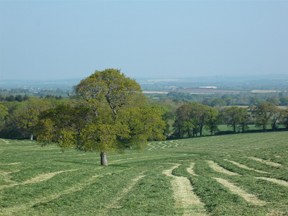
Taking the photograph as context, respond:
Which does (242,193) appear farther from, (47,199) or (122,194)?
(47,199)

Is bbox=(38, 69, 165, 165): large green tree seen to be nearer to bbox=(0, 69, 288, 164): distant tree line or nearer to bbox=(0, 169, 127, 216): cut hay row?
bbox=(0, 69, 288, 164): distant tree line

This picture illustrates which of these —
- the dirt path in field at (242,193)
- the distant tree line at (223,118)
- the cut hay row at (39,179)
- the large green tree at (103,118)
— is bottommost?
the distant tree line at (223,118)

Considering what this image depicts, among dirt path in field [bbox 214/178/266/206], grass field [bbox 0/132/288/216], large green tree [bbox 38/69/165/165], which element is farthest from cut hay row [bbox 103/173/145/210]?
large green tree [bbox 38/69/165/165]

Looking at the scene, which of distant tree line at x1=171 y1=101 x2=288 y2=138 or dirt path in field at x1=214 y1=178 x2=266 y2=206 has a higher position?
dirt path in field at x1=214 y1=178 x2=266 y2=206

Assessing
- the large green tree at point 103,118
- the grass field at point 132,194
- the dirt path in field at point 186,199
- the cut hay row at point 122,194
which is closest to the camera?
the dirt path in field at point 186,199

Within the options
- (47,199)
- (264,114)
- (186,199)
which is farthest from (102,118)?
(264,114)

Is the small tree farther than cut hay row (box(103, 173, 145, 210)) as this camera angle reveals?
Yes

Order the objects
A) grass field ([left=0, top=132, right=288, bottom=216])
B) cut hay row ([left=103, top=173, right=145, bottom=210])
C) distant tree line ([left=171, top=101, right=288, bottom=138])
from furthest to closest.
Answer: distant tree line ([left=171, top=101, right=288, bottom=138])
cut hay row ([left=103, top=173, right=145, bottom=210])
grass field ([left=0, top=132, right=288, bottom=216])

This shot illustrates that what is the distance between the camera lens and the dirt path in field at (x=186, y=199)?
19375mm

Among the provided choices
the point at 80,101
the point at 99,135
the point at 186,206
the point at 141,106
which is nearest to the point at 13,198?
the point at 186,206

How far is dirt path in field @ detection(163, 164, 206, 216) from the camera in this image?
19.4m

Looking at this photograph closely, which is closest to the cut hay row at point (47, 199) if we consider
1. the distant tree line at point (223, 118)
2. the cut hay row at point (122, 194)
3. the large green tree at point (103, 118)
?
the cut hay row at point (122, 194)

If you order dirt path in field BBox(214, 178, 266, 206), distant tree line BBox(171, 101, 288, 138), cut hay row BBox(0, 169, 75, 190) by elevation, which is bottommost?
distant tree line BBox(171, 101, 288, 138)

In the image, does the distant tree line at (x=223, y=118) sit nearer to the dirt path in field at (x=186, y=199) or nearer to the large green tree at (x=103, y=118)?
the large green tree at (x=103, y=118)
